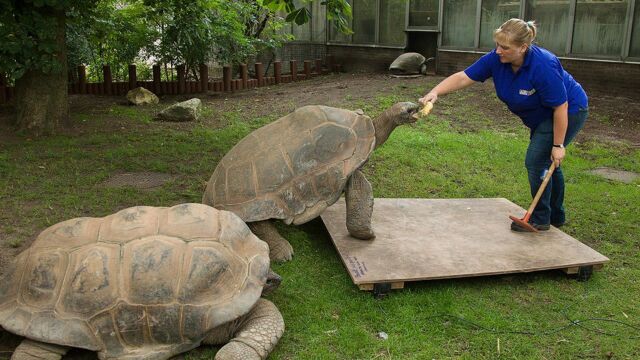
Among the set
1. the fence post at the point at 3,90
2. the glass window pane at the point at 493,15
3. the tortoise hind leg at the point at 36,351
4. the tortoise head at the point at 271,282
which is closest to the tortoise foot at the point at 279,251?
the tortoise head at the point at 271,282

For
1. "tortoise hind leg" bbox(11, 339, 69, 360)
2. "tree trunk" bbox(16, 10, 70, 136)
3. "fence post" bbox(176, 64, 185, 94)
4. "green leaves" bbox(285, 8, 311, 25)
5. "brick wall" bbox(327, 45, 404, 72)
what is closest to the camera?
"tortoise hind leg" bbox(11, 339, 69, 360)

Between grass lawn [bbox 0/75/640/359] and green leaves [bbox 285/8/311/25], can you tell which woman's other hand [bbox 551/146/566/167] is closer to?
grass lawn [bbox 0/75/640/359]

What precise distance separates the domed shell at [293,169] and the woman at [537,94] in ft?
2.47

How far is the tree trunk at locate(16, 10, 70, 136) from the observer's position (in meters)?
7.72

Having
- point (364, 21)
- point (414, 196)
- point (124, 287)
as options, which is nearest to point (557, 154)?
point (414, 196)

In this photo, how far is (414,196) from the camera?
5.98 meters

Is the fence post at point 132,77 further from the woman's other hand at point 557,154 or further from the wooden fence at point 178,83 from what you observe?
the woman's other hand at point 557,154

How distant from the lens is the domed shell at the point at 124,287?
9.55 feet

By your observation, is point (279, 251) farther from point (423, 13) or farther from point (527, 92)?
point (423, 13)

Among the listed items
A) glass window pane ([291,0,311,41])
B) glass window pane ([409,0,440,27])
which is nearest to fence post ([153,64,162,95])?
glass window pane ([291,0,311,41])

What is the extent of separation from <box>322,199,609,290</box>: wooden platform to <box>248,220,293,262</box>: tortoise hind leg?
0.40 m

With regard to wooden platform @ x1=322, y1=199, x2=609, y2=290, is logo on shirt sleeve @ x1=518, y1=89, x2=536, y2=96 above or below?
above

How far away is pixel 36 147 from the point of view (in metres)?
7.22

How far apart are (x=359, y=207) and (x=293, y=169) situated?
1.90 ft
